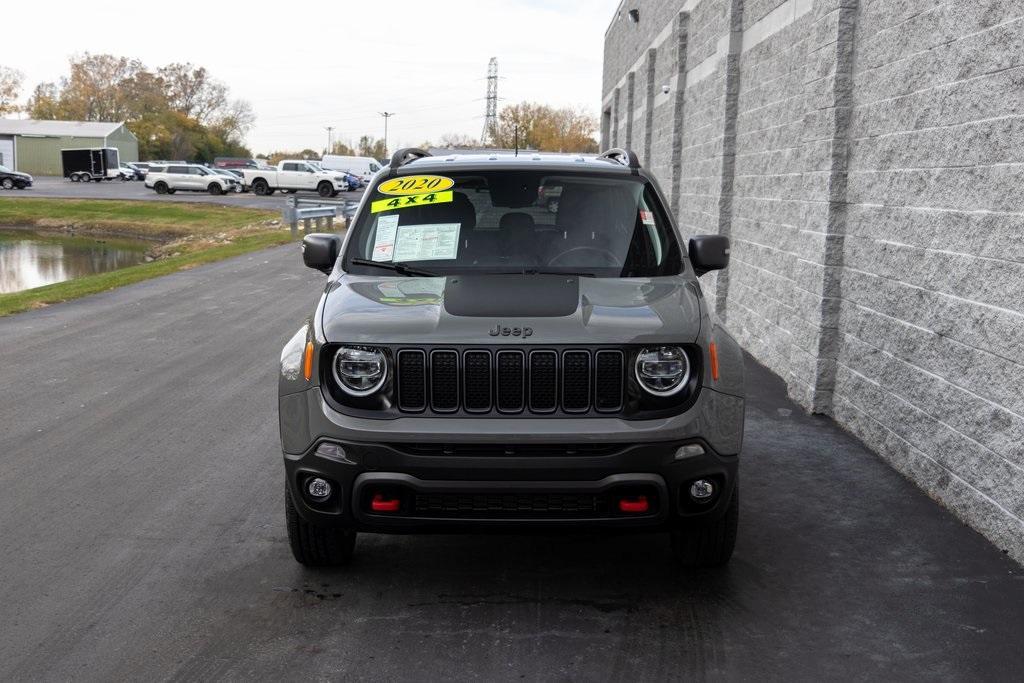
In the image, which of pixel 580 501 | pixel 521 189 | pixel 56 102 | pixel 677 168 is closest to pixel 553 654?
pixel 580 501

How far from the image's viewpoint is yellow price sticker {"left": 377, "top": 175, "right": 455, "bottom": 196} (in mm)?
5746

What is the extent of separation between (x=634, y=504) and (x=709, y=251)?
175cm

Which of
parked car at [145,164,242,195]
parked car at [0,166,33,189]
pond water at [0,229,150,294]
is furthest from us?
parked car at [0,166,33,189]

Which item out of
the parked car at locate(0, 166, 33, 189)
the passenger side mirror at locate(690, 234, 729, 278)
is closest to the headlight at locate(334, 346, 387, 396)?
the passenger side mirror at locate(690, 234, 729, 278)

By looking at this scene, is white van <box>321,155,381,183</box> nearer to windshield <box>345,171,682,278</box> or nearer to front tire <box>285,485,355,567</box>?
windshield <box>345,171,682,278</box>

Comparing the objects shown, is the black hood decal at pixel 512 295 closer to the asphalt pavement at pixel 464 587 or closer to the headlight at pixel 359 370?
the headlight at pixel 359 370

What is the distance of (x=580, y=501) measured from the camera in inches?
171

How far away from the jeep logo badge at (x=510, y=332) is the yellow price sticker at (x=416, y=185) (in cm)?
152

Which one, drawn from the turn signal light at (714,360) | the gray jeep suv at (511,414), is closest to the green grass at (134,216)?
the gray jeep suv at (511,414)

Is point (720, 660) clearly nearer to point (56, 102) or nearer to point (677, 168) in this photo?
point (677, 168)

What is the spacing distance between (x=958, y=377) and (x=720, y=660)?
8.92ft

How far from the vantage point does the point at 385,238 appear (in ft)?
18.2

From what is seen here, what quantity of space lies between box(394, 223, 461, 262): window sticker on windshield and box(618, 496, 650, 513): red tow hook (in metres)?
1.66

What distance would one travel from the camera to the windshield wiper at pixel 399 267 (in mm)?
5258
